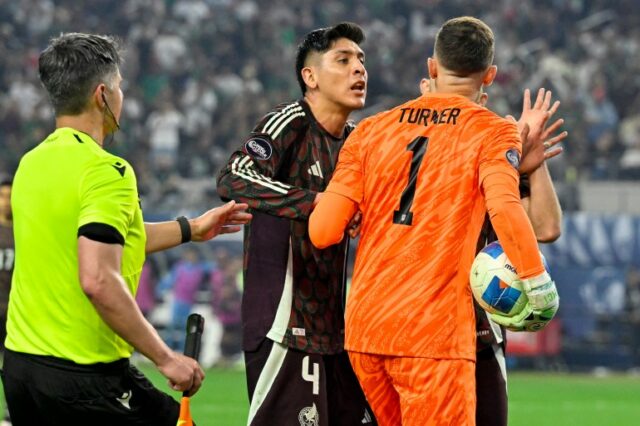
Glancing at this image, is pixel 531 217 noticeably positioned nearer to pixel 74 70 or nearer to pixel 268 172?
pixel 268 172

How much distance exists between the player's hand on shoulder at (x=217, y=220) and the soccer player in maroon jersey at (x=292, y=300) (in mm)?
236

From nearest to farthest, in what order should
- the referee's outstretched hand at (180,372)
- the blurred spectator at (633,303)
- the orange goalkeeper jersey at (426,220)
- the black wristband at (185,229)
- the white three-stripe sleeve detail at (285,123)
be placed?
the referee's outstretched hand at (180,372), the orange goalkeeper jersey at (426,220), the black wristband at (185,229), the white three-stripe sleeve detail at (285,123), the blurred spectator at (633,303)

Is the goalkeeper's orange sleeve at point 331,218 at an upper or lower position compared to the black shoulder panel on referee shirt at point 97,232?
upper

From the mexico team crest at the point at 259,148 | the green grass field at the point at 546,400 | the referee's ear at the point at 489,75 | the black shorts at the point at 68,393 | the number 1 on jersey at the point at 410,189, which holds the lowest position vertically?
the green grass field at the point at 546,400

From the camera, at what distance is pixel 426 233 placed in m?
5.20

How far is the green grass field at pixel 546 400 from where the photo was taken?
1364cm

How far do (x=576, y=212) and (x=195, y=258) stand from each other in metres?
6.40

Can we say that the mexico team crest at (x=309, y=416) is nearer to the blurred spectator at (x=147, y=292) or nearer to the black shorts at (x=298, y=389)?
the black shorts at (x=298, y=389)

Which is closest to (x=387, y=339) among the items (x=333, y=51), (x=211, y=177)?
(x=333, y=51)

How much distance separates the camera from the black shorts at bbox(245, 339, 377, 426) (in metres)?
6.22

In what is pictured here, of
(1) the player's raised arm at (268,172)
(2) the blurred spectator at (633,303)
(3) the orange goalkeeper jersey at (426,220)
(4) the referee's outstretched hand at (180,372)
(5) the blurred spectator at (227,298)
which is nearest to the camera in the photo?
(4) the referee's outstretched hand at (180,372)

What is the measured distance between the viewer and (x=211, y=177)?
23.6 metres

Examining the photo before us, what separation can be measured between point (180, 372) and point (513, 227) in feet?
4.63

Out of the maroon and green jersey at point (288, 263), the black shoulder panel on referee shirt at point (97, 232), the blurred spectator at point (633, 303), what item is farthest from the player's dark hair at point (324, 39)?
the blurred spectator at point (633, 303)
